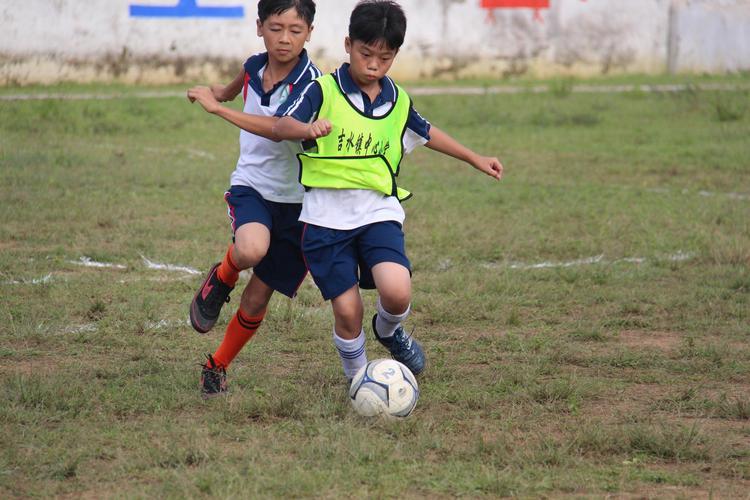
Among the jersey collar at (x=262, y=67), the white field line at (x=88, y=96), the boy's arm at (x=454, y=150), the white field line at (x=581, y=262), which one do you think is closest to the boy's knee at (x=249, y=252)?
the jersey collar at (x=262, y=67)

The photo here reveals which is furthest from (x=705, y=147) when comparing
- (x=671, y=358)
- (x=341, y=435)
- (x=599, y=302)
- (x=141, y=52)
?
(x=141, y=52)

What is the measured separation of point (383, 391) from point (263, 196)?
34.2 inches

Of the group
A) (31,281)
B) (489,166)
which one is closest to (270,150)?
(489,166)

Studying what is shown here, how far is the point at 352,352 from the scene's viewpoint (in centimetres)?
411

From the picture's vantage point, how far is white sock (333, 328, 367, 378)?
161 inches

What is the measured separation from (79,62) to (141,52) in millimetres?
967

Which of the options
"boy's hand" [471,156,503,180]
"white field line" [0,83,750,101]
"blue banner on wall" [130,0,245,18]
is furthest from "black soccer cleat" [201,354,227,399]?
"blue banner on wall" [130,0,245,18]

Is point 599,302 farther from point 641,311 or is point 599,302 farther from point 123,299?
point 123,299

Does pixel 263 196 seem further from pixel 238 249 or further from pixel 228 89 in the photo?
pixel 228 89

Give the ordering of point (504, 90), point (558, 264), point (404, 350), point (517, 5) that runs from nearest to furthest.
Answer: point (404, 350), point (558, 264), point (504, 90), point (517, 5)

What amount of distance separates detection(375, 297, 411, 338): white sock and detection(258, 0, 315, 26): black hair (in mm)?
1094

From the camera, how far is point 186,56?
17.3 m

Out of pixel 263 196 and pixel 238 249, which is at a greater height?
pixel 263 196

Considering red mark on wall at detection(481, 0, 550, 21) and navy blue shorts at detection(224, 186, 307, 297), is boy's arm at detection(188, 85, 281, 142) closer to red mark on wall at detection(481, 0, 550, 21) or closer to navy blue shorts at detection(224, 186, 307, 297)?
navy blue shorts at detection(224, 186, 307, 297)
